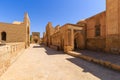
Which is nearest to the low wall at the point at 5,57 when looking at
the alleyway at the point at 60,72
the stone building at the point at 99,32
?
the alleyway at the point at 60,72

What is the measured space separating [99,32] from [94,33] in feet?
2.82

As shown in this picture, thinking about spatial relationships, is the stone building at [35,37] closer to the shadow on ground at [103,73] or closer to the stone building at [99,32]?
the stone building at [99,32]

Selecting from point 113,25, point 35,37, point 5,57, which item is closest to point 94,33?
point 113,25

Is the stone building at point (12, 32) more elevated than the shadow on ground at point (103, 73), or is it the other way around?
the stone building at point (12, 32)

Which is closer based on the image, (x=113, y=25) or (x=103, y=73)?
(x=103, y=73)

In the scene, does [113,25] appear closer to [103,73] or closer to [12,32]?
[103,73]

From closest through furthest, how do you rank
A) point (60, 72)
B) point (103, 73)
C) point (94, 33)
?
point (103, 73) < point (60, 72) < point (94, 33)

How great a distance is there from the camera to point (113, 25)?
983cm

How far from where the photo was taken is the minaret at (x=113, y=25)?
935 centimetres

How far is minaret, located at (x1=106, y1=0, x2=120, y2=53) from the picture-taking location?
9352 millimetres

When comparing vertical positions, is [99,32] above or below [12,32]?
below

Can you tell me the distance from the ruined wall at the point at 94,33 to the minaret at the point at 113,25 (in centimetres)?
143

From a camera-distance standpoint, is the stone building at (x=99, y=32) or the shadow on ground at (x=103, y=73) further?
the stone building at (x=99, y=32)

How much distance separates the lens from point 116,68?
5527 millimetres
